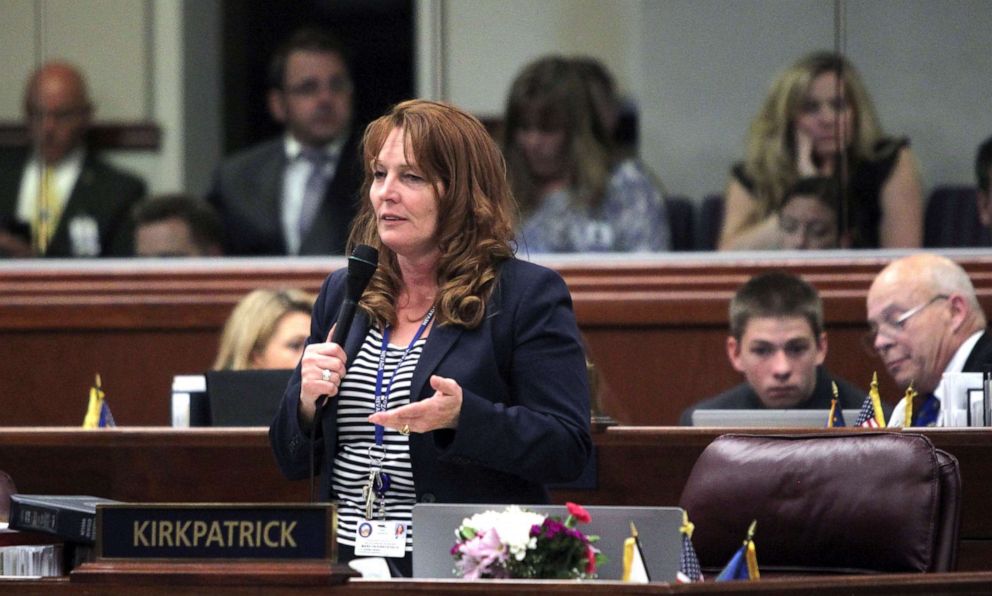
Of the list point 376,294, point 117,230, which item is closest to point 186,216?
point 117,230

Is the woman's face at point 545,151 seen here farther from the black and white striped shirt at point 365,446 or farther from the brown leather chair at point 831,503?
the black and white striped shirt at point 365,446

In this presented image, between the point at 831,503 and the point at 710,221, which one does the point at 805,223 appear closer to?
the point at 710,221

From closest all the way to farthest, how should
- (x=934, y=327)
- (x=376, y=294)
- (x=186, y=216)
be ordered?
(x=376, y=294)
(x=934, y=327)
(x=186, y=216)

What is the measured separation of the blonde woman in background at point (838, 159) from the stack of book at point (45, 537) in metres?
3.54

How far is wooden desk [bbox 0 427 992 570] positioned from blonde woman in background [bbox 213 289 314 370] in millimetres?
1093

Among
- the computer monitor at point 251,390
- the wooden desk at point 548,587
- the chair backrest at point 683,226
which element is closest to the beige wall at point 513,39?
the chair backrest at point 683,226

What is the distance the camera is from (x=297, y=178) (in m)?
5.95

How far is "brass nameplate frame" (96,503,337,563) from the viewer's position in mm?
2139

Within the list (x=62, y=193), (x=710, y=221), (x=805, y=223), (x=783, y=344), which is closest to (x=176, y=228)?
(x=62, y=193)

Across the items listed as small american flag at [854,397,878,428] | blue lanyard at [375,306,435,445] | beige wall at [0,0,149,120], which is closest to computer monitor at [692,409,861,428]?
small american flag at [854,397,878,428]

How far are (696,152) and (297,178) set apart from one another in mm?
1403

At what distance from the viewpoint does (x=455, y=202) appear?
2715 mm

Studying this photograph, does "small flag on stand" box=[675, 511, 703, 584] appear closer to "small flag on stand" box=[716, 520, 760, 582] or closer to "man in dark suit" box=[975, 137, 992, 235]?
"small flag on stand" box=[716, 520, 760, 582]

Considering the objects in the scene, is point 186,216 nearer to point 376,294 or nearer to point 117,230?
point 117,230
